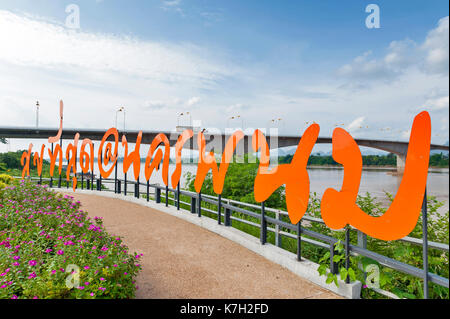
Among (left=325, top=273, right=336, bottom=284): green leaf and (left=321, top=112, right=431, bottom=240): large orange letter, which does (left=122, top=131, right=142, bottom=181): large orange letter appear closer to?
(left=321, top=112, right=431, bottom=240): large orange letter

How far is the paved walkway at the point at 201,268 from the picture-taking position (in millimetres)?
4809

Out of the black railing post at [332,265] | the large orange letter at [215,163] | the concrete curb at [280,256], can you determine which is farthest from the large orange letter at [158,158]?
the black railing post at [332,265]

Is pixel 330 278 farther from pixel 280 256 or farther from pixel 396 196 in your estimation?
pixel 396 196

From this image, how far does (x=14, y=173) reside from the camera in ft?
77.4

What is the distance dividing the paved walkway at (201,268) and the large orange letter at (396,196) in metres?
1.23

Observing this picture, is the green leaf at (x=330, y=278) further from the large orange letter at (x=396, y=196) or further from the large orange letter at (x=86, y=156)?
the large orange letter at (x=86, y=156)

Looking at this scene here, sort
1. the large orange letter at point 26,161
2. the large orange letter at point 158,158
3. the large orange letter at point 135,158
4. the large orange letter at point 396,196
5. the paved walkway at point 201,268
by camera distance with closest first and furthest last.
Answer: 1. the large orange letter at point 396,196
2. the paved walkway at point 201,268
3. the large orange letter at point 158,158
4. the large orange letter at point 135,158
5. the large orange letter at point 26,161

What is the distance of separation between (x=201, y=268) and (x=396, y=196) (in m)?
3.59

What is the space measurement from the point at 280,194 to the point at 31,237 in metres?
10.4

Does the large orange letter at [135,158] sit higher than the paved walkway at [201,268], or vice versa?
the large orange letter at [135,158]

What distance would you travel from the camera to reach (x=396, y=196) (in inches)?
149

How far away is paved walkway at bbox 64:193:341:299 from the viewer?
481 cm

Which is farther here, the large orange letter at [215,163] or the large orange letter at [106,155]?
the large orange letter at [106,155]

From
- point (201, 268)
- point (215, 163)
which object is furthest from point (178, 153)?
point (201, 268)
